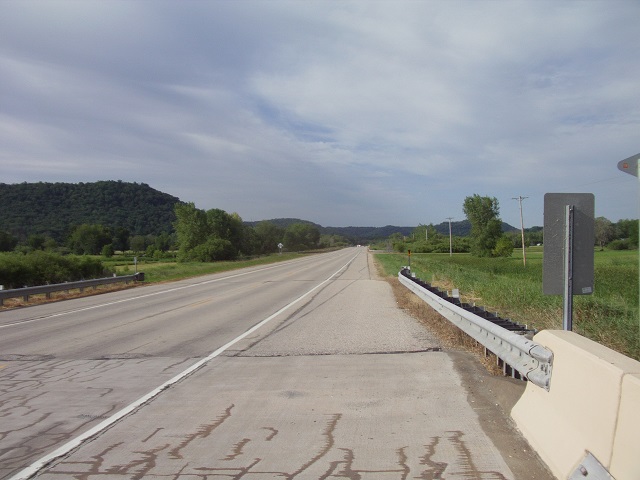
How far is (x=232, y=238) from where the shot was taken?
108312 millimetres

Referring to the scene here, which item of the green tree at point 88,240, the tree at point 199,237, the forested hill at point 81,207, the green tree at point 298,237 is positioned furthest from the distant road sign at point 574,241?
the green tree at point 298,237

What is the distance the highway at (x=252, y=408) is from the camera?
4.48m

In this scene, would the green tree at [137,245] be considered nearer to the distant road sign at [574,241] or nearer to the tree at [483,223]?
the tree at [483,223]

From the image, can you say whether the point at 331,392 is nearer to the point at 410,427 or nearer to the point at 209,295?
the point at 410,427

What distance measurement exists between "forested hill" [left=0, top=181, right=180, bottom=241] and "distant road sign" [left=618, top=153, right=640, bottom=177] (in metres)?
77.9

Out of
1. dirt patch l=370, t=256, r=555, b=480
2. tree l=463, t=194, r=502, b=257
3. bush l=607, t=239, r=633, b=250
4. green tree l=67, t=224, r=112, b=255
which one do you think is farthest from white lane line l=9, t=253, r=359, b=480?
tree l=463, t=194, r=502, b=257

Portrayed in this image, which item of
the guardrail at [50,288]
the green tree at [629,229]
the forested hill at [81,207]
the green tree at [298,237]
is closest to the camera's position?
the guardrail at [50,288]

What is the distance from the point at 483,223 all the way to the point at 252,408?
105 metres

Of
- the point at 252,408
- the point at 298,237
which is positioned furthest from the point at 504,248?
the point at 298,237

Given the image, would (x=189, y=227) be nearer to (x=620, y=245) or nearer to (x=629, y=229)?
(x=620, y=245)

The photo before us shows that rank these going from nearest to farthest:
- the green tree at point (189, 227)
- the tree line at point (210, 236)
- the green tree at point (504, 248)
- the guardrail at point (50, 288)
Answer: the guardrail at point (50, 288), the tree line at point (210, 236), the green tree at point (504, 248), the green tree at point (189, 227)

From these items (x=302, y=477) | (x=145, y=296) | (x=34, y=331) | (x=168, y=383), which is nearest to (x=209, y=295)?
(x=145, y=296)

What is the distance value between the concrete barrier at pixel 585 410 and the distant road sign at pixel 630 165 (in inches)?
59.6

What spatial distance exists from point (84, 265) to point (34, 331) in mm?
25153
